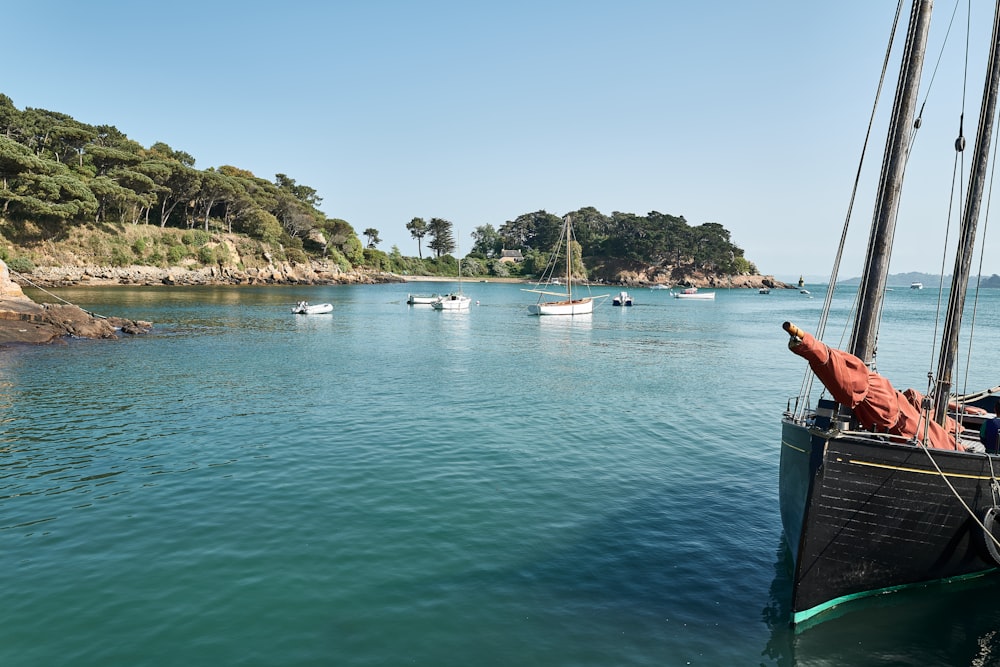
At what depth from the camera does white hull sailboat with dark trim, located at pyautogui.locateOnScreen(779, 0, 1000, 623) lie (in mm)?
8789

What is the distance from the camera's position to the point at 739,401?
26594mm

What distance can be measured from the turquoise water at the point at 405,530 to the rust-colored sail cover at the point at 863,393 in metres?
2.76

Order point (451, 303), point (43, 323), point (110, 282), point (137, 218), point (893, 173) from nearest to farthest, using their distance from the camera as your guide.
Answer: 1. point (893, 173)
2. point (43, 323)
3. point (451, 303)
4. point (110, 282)
5. point (137, 218)

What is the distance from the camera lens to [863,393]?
896 centimetres

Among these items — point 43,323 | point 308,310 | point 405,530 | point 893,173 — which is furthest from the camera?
point 308,310

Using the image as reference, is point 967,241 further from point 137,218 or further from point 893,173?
point 137,218

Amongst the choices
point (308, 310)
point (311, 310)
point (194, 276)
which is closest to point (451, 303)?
point (311, 310)

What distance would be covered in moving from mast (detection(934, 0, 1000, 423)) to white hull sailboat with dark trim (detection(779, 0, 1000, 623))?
976mm

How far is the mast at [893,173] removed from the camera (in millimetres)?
10305

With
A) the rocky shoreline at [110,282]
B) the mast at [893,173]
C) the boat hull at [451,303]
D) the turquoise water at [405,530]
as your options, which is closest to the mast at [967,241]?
the mast at [893,173]

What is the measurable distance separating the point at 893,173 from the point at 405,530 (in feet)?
36.7

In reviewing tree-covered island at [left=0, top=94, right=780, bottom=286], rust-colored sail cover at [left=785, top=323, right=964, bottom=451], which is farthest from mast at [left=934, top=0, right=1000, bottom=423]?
tree-covered island at [left=0, top=94, right=780, bottom=286]

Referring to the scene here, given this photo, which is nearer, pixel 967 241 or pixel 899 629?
pixel 899 629

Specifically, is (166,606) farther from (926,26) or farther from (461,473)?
(926,26)
